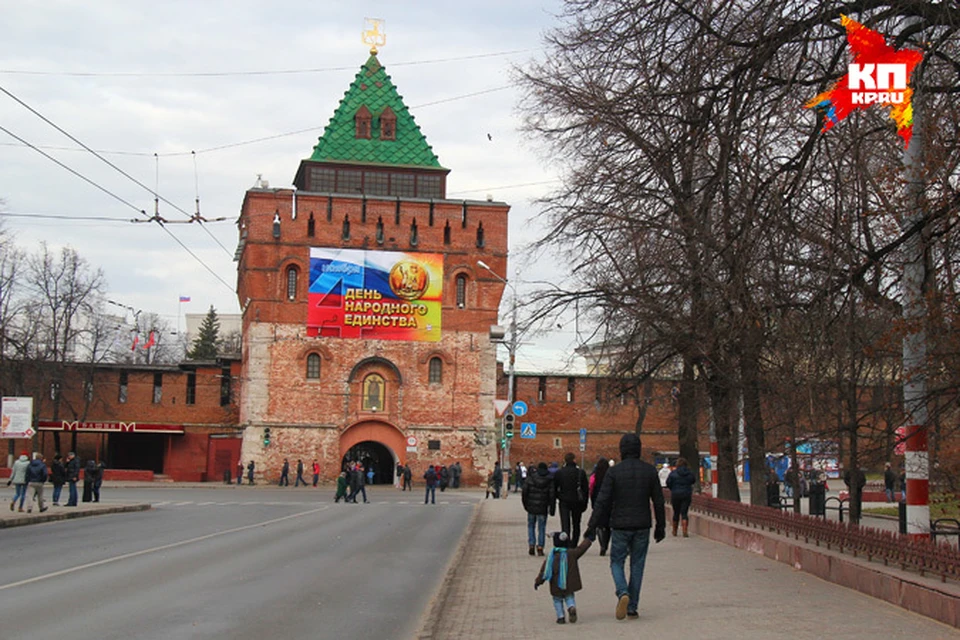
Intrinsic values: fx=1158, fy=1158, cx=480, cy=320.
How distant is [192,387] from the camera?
6719cm

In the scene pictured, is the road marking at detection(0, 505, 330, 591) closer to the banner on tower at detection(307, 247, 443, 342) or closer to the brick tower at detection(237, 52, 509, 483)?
the brick tower at detection(237, 52, 509, 483)

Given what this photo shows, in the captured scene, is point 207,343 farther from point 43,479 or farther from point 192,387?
point 43,479

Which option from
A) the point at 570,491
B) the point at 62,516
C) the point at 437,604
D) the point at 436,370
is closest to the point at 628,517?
the point at 437,604

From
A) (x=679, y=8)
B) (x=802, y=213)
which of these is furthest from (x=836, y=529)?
(x=679, y=8)

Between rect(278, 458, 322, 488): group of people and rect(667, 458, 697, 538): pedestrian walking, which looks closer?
rect(667, 458, 697, 538): pedestrian walking

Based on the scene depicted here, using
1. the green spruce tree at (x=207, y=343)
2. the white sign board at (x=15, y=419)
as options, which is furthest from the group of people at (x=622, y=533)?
the green spruce tree at (x=207, y=343)

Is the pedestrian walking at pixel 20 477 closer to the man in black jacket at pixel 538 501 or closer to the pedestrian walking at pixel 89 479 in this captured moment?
the pedestrian walking at pixel 89 479

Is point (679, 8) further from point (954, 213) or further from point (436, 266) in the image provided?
point (436, 266)

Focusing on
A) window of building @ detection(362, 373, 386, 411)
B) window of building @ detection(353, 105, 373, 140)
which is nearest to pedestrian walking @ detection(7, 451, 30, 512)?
window of building @ detection(362, 373, 386, 411)

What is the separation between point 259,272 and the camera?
206 feet

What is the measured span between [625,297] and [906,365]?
1209 cm

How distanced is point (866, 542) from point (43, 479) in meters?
22.8

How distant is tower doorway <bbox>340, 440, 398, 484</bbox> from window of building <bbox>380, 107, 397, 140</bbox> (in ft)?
59.0

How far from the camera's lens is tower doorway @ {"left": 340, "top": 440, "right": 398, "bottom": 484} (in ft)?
214
